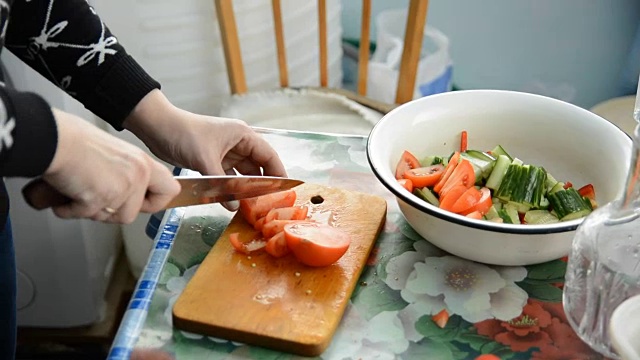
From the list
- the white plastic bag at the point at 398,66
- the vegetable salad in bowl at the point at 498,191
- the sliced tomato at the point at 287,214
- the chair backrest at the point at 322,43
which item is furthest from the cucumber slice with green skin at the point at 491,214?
the white plastic bag at the point at 398,66

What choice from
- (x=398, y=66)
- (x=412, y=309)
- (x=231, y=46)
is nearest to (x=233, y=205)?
(x=412, y=309)

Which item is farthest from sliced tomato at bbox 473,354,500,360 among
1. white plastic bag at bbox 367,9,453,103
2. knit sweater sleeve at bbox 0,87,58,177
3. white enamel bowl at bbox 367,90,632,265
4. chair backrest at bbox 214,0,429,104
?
white plastic bag at bbox 367,9,453,103

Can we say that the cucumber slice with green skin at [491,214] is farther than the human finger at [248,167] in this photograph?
No

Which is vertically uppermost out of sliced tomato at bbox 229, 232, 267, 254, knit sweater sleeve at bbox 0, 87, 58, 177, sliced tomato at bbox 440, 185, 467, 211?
knit sweater sleeve at bbox 0, 87, 58, 177

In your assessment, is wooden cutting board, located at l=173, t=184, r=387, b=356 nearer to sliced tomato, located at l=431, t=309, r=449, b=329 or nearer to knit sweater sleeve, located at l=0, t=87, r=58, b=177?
sliced tomato, located at l=431, t=309, r=449, b=329

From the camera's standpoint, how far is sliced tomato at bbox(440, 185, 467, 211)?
0.80 meters

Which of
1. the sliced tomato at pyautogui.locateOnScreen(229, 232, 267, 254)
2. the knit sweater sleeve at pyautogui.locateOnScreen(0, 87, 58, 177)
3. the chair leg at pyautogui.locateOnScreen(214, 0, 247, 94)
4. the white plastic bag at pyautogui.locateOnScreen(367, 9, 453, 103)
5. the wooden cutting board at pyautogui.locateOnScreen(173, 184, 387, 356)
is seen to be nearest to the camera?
the knit sweater sleeve at pyautogui.locateOnScreen(0, 87, 58, 177)

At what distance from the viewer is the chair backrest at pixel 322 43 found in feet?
4.55

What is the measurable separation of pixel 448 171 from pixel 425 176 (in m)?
0.03

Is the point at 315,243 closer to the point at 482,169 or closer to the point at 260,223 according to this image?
the point at 260,223

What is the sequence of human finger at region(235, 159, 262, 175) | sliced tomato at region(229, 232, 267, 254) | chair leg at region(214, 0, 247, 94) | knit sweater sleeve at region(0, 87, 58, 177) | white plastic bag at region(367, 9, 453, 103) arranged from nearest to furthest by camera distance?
knit sweater sleeve at region(0, 87, 58, 177) < sliced tomato at region(229, 232, 267, 254) < human finger at region(235, 159, 262, 175) < chair leg at region(214, 0, 247, 94) < white plastic bag at region(367, 9, 453, 103)

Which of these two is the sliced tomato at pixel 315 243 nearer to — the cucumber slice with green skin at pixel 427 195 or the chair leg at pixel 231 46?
the cucumber slice with green skin at pixel 427 195

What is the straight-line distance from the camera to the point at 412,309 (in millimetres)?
756

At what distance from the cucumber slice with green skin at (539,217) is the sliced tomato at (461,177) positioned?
7 cm
